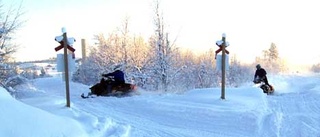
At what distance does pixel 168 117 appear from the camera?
32.9 ft

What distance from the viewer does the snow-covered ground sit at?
253 inches

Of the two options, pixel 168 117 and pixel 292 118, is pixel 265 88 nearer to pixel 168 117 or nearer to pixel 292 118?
pixel 292 118

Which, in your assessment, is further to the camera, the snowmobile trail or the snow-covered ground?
the snowmobile trail

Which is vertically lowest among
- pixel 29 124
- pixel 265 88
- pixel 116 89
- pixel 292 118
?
pixel 292 118

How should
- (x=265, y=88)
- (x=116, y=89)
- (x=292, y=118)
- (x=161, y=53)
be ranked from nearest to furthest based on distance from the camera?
(x=292, y=118)
(x=116, y=89)
(x=265, y=88)
(x=161, y=53)

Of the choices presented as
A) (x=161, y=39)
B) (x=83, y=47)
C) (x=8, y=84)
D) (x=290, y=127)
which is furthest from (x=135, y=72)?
(x=290, y=127)

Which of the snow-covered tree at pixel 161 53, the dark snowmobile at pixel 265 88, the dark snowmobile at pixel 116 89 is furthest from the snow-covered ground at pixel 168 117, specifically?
the snow-covered tree at pixel 161 53

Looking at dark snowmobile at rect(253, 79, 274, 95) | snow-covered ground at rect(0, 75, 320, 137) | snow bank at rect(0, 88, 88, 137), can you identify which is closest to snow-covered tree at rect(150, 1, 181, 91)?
dark snowmobile at rect(253, 79, 274, 95)

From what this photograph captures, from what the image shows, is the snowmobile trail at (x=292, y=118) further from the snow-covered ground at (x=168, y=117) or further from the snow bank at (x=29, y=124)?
the snow bank at (x=29, y=124)

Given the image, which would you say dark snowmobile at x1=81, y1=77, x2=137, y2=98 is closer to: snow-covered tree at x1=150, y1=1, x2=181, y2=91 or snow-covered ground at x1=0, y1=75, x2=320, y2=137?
snow-covered ground at x1=0, y1=75, x2=320, y2=137

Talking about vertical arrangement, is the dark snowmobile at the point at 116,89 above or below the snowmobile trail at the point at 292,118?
above

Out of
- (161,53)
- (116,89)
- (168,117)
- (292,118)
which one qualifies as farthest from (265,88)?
(161,53)

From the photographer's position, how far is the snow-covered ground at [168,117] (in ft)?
21.1

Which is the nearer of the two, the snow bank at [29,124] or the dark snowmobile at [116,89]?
the snow bank at [29,124]
